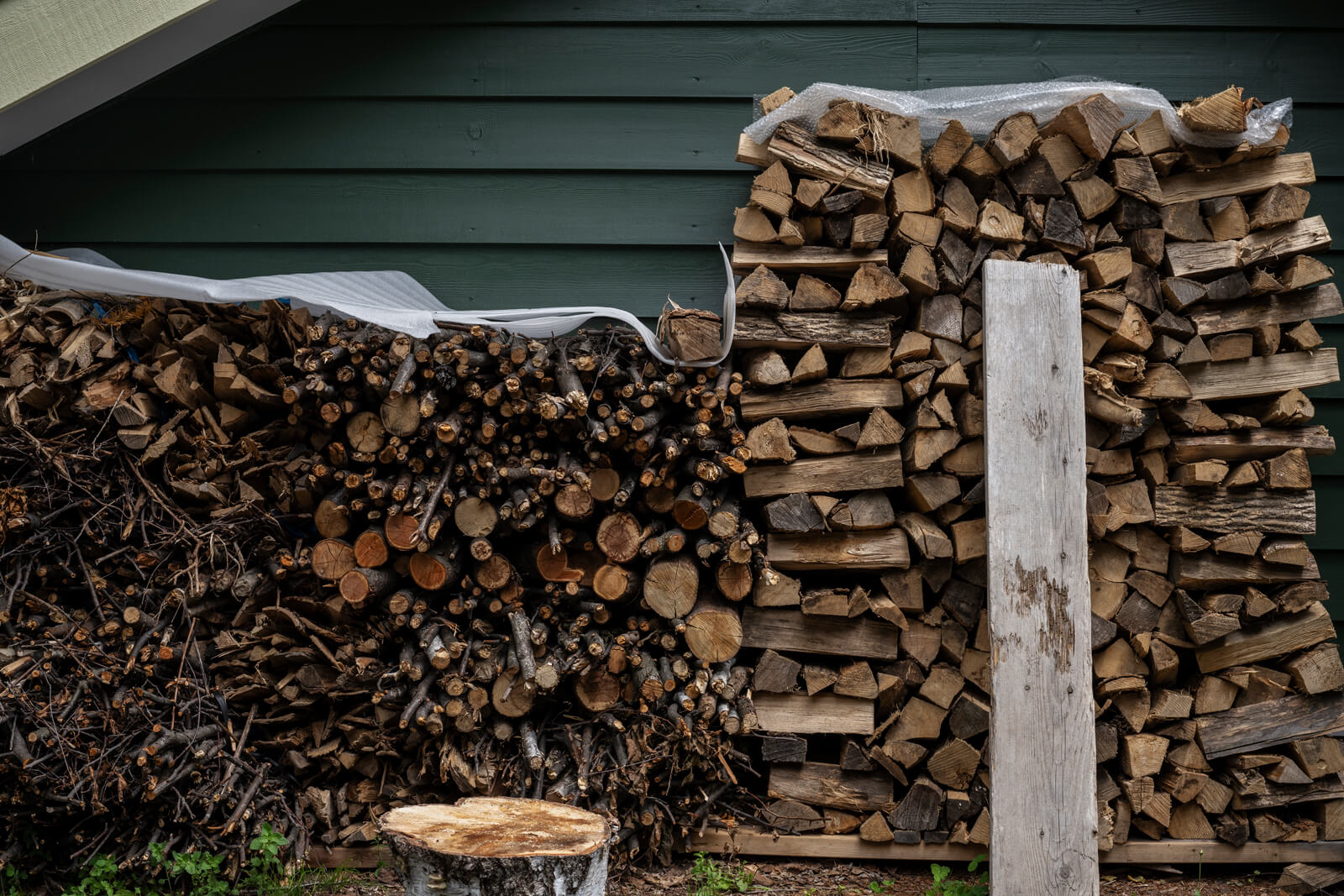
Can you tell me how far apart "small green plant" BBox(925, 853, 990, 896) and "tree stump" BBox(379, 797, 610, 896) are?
135cm

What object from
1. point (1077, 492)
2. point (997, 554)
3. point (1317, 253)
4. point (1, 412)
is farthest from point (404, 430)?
point (1317, 253)

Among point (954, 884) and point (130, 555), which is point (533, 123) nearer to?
point (130, 555)

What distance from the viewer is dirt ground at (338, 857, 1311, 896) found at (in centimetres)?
291

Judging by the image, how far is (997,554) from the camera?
267 cm

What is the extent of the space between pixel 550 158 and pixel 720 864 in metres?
2.70

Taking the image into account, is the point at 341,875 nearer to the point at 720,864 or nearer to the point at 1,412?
the point at 720,864

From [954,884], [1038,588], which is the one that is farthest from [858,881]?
[1038,588]

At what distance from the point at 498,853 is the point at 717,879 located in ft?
3.99

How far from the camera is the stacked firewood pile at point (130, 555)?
2.79 metres

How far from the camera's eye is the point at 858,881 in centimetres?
300

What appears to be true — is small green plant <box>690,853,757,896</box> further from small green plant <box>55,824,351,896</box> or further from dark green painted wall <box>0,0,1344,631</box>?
dark green painted wall <box>0,0,1344,631</box>

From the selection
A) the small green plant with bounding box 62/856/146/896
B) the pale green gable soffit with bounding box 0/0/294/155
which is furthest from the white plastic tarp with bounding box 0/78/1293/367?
the small green plant with bounding box 62/856/146/896

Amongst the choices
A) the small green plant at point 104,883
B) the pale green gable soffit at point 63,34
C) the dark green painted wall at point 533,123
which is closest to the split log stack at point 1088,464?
the dark green painted wall at point 533,123

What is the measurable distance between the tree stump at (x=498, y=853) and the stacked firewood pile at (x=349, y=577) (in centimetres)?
70
